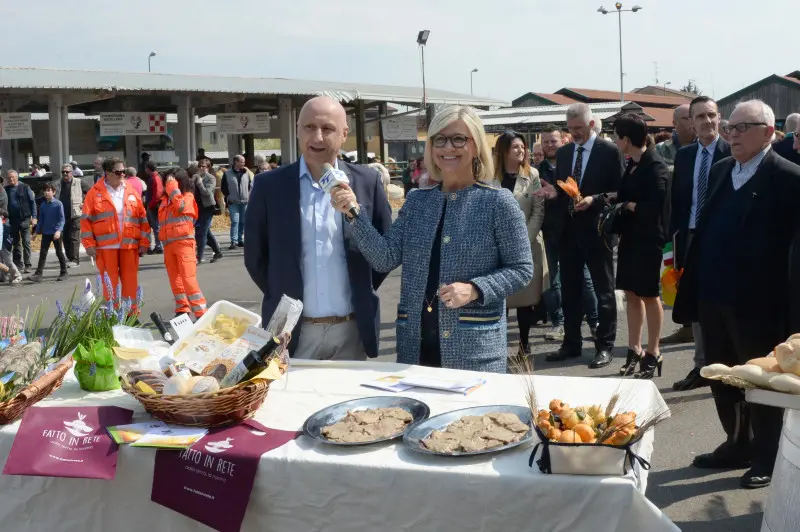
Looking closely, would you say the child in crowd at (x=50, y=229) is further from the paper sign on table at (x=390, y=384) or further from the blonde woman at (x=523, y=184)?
the paper sign on table at (x=390, y=384)

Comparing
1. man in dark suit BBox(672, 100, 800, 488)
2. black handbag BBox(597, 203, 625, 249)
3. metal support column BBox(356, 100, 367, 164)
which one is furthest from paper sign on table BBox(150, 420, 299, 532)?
metal support column BBox(356, 100, 367, 164)

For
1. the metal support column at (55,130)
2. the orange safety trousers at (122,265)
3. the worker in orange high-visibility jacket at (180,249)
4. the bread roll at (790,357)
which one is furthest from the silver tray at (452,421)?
the metal support column at (55,130)

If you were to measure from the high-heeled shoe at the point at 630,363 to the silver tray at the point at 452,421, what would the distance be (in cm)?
400

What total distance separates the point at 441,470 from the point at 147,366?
122 centimetres

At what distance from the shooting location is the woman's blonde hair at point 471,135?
11.0ft

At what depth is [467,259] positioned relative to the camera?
3.38 metres

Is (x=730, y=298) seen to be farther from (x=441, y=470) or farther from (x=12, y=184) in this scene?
(x=12, y=184)

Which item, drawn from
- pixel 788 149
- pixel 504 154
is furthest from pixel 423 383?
pixel 788 149

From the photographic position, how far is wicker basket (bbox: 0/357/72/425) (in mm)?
2898

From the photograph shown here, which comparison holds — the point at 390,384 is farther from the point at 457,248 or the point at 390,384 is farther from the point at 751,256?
the point at 751,256

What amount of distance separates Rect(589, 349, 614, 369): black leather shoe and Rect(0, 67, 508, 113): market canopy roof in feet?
56.1

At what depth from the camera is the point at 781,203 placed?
13.7 feet

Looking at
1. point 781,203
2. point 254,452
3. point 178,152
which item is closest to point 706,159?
point 781,203

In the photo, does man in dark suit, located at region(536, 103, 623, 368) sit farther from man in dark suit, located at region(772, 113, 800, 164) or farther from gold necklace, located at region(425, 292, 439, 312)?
gold necklace, located at region(425, 292, 439, 312)
